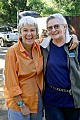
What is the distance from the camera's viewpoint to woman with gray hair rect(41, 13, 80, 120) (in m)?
3.25

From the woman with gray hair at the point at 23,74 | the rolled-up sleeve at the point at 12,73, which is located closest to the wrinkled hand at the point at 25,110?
the woman with gray hair at the point at 23,74

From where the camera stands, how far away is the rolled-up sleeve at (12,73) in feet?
10.1

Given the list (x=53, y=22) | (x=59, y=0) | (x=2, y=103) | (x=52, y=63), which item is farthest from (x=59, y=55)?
(x=59, y=0)

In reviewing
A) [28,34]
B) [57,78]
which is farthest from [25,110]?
[28,34]

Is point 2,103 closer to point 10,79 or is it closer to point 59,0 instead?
point 10,79

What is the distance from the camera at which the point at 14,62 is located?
3076 mm

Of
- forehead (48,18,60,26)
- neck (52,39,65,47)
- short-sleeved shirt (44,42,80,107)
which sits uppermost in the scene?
forehead (48,18,60,26)

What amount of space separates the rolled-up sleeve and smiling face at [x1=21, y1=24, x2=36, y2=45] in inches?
6.4

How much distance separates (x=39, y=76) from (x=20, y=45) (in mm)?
364

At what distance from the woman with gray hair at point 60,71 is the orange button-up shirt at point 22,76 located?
0.47 ft

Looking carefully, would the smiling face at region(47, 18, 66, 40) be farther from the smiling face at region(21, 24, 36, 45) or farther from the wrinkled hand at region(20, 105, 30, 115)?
the wrinkled hand at region(20, 105, 30, 115)

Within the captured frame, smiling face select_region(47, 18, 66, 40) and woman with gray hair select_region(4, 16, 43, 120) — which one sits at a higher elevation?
smiling face select_region(47, 18, 66, 40)

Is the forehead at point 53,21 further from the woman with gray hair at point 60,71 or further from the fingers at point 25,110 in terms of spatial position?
the fingers at point 25,110

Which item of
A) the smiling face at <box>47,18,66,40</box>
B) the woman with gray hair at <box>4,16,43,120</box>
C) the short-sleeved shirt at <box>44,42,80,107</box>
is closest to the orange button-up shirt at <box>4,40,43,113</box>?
the woman with gray hair at <box>4,16,43,120</box>
